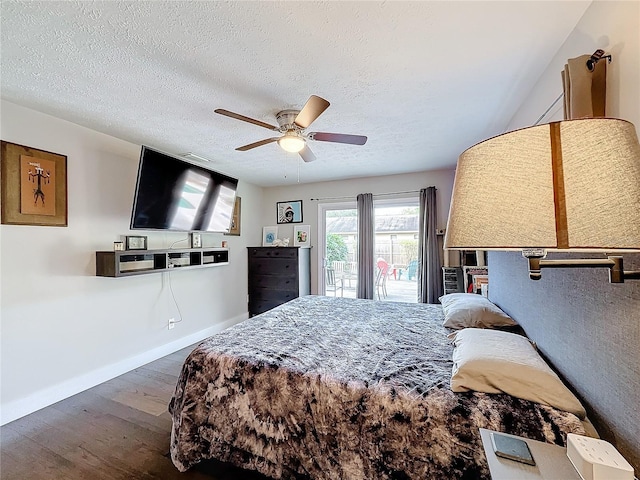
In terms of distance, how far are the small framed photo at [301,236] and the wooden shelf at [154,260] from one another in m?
1.30

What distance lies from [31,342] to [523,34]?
4.05 metres

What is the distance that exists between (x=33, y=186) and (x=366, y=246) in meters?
3.87

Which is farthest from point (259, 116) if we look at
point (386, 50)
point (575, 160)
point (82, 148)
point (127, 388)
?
point (127, 388)

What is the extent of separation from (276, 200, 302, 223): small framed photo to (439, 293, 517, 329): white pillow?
3269mm

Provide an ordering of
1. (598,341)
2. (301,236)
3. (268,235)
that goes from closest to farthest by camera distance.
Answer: (598,341)
(301,236)
(268,235)

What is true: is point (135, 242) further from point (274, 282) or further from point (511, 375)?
point (511, 375)

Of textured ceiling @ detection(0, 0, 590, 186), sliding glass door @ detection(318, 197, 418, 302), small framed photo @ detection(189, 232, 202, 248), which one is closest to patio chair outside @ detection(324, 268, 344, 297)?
sliding glass door @ detection(318, 197, 418, 302)

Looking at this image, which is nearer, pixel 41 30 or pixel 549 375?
pixel 549 375

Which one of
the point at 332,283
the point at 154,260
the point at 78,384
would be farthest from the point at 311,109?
the point at 332,283

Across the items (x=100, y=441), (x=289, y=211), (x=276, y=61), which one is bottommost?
(x=100, y=441)

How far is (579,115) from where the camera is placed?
1.14 m

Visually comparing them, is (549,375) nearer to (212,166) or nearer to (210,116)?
(210,116)

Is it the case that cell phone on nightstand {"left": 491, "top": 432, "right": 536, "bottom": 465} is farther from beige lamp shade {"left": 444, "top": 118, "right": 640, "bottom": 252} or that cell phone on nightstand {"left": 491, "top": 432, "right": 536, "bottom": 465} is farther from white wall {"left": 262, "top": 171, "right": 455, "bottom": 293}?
white wall {"left": 262, "top": 171, "right": 455, "bottom": 293}

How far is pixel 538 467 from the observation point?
86 cm
